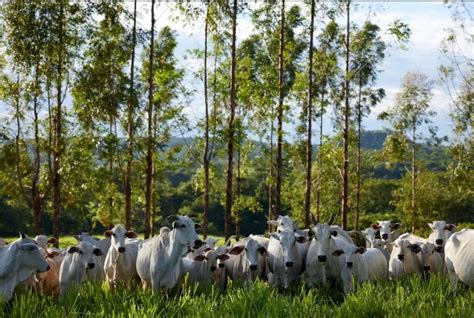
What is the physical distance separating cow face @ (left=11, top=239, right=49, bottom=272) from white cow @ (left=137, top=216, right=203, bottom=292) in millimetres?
1997

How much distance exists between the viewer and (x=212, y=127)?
26625mm

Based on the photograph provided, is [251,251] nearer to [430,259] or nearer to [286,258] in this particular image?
[286,258]

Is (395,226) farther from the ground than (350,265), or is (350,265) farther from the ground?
(395,226)

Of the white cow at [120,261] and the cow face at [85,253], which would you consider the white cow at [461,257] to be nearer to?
the white cow at [120,261]

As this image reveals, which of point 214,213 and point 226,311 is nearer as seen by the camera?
point 226,311

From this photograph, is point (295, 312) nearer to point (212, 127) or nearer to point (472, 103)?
point (212, 127)

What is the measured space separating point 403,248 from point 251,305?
6.32 m

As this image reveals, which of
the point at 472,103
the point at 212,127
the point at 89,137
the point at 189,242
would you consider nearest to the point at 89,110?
the point at 89,137

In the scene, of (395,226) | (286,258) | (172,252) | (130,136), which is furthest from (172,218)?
(130,136)

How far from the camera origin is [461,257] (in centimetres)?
1113

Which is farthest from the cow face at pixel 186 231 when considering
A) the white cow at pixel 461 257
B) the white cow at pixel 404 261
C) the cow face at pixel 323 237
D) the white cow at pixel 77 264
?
the white cow at pixel 404 261

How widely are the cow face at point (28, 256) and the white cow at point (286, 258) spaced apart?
429 centimetres

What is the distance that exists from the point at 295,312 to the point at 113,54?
662 inches

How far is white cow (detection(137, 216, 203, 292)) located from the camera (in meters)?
10.8
